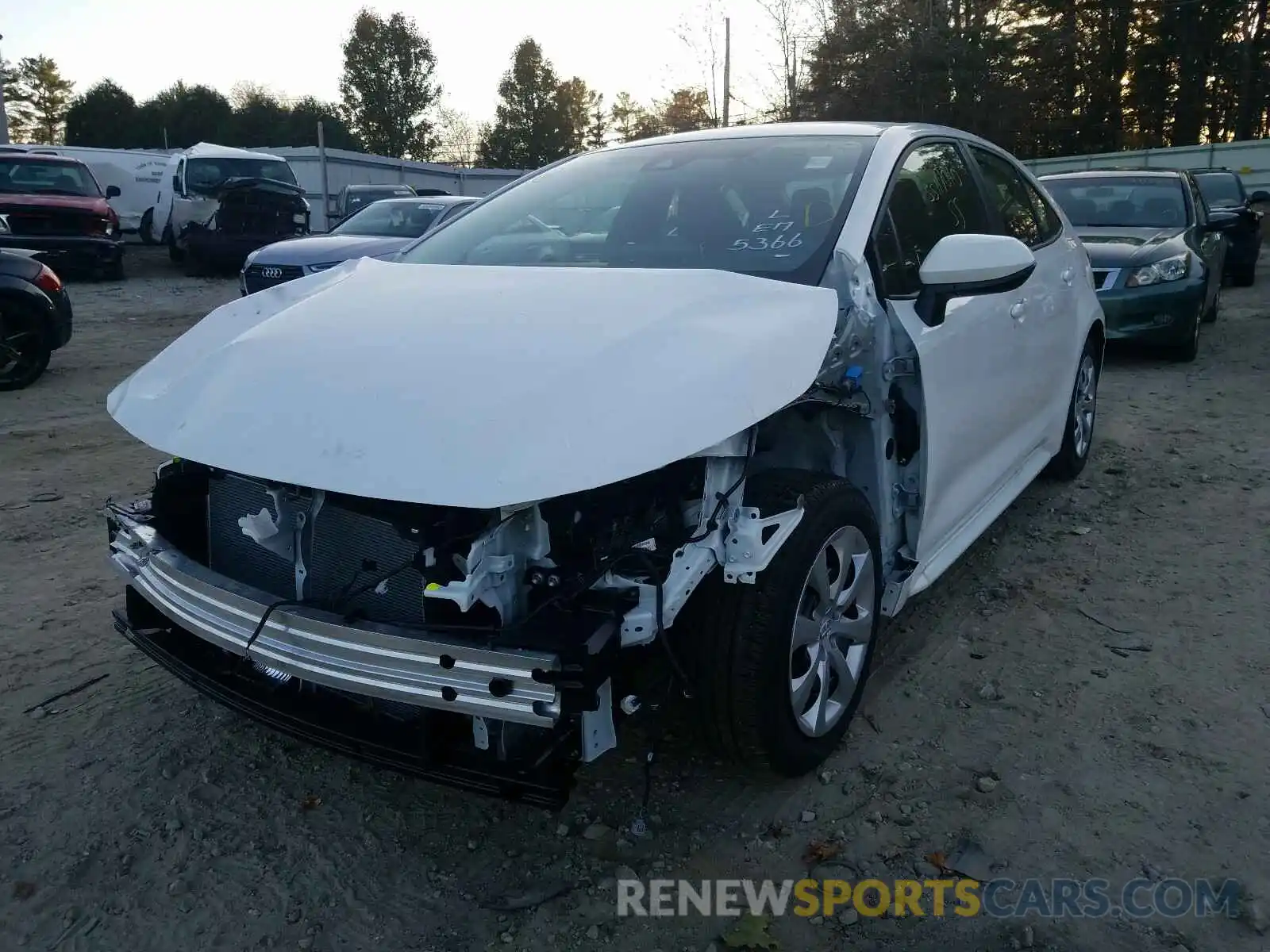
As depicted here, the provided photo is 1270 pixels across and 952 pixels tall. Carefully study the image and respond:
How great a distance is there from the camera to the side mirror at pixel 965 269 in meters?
2.95

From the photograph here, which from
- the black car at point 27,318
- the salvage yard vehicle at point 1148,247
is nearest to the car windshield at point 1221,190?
the salvage yard vehicle at point 1148,247

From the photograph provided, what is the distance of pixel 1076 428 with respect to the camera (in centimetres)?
513

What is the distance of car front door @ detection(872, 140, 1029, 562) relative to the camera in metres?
3.02

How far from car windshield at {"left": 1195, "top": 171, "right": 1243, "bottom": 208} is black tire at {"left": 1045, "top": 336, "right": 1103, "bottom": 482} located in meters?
10.3

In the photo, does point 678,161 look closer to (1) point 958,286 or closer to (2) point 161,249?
(1) point 958,286

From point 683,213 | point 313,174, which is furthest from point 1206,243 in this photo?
point 313,174

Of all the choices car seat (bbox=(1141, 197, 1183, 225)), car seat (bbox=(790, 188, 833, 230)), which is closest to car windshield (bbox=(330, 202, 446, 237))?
car seat (bbox=(1141, 197, 1183, 225))

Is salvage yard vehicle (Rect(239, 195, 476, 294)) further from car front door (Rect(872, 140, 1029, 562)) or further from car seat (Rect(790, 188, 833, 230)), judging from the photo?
car seat (Rect(790, 188, 833, 230))

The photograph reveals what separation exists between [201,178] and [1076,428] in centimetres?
1600

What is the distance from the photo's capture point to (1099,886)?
2.33 metres

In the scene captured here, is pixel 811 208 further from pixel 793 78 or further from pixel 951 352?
pixel 793 78

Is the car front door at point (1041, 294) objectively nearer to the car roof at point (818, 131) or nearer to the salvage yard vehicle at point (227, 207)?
the car roof at point (818, 131)

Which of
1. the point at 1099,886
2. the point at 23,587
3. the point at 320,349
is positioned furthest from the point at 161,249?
the point at 1099,886

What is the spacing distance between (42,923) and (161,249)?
71.8ft
